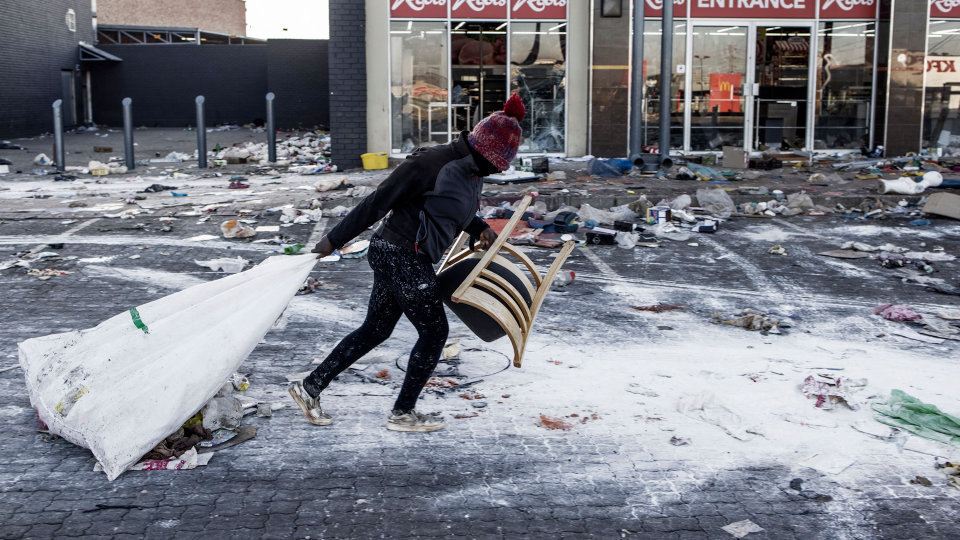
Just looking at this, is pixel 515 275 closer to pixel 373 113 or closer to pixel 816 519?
pixel 816 519

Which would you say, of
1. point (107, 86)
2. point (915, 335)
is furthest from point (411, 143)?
point (107, 86)

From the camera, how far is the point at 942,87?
61.7 feet

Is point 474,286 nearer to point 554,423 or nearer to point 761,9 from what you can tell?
point 554,423

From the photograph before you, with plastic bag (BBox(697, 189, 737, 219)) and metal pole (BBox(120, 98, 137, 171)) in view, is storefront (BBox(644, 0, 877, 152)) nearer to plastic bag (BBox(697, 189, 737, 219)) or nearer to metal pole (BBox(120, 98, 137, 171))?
plastic bag (BBox(697, 189, 737, 219))

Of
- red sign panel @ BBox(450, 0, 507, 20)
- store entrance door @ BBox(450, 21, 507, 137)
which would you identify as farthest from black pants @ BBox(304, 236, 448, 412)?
red sign panel @ BBox(450, 0, 507, 20)

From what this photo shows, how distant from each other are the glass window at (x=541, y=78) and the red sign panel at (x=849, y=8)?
542 centimetres

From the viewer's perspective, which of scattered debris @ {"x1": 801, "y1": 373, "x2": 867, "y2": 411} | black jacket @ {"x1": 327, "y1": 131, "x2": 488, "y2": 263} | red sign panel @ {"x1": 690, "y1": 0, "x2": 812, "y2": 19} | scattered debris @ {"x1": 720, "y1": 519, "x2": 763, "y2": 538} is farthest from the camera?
red sign panel @ {"x1": 690, "y1": 0, "x2": 812, "y2": 19}

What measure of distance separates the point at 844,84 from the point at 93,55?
90.5ft

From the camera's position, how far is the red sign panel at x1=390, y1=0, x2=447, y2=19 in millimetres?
17375

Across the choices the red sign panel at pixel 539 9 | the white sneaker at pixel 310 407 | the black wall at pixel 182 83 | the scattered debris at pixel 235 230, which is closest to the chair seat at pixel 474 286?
the white sneaker at pixel 310 407

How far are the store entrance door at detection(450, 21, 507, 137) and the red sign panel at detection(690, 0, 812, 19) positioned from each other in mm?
4287

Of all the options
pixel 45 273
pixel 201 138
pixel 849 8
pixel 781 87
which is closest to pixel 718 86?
pixel 781 87

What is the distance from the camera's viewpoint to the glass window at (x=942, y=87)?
60.7ft

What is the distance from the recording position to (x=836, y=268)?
9055 millimetres
